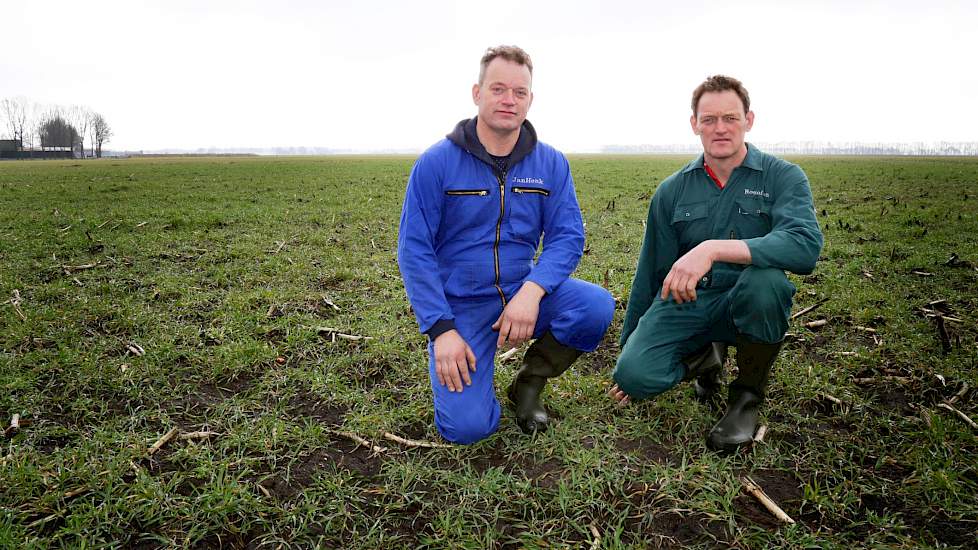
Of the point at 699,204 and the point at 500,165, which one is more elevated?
the point at 500,165

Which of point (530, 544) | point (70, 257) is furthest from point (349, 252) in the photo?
point (530, 544)

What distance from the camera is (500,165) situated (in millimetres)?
3672

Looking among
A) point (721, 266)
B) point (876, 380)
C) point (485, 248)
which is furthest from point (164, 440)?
point (876, 380)

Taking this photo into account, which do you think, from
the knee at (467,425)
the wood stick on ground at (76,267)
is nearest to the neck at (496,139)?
the knee at (467,425)

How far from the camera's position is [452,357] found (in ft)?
10.8

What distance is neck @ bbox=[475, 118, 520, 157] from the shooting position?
3621 millimetres

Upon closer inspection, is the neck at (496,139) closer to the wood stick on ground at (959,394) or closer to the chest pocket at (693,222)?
the chest pocket at (693,222)

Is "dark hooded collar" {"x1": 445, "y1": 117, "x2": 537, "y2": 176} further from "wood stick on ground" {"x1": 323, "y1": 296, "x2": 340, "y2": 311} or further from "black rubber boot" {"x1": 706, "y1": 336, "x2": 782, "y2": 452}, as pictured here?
"wood stick on ground" {"x1": 323, "y1": 296, "x2": 340, "y2": 311}

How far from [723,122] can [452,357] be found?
7.43ft

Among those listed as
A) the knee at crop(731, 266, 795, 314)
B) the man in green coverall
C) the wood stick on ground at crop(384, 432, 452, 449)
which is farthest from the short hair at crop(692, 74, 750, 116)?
the wood stick on ground at crop(384, 432, 452, 449)

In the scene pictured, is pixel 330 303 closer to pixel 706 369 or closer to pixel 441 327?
pixel 441 327

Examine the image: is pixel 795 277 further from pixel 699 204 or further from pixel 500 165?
pixel 500 165

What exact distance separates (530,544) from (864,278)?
6.29 meters

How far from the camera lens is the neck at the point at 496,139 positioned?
3621mm
